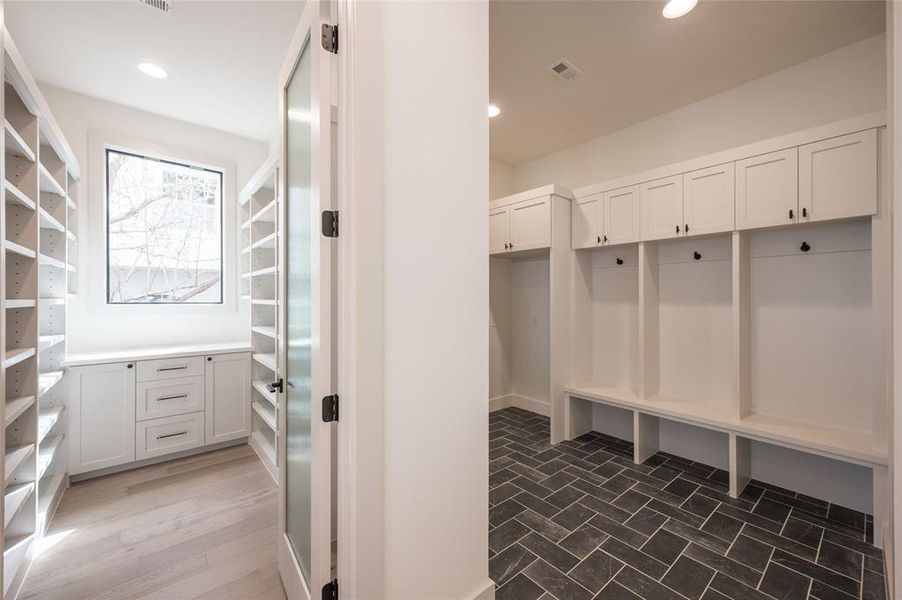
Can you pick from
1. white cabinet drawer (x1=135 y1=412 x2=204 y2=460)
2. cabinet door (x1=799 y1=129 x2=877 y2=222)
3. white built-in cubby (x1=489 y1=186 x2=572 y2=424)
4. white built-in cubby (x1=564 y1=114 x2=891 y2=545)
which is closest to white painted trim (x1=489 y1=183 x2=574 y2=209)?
white built-in cubby (x1=489 y1=186 x2=572 y2=424)

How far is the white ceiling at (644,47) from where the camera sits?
213cm

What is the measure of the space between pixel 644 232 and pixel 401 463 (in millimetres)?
2853

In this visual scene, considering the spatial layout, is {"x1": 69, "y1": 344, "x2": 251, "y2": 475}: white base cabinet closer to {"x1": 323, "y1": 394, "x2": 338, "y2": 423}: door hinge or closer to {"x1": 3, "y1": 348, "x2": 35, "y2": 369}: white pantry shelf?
{"x1": 3, "y1": 348, "x2": 35, "y2": 369}: white pantry shelf

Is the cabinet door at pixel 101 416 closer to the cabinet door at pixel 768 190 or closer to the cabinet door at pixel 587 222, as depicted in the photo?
the cabinet door at pixel 587 222

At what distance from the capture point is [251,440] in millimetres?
3480

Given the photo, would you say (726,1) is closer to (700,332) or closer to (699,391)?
(700,332)

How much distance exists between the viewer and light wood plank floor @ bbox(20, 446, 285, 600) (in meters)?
1.77

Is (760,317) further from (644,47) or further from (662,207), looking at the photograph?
(644,47)

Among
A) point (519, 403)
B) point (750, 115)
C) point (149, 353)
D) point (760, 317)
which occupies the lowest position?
point (519, 403)

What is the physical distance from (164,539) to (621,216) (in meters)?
4.08

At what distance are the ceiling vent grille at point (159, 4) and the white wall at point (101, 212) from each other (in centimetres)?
163

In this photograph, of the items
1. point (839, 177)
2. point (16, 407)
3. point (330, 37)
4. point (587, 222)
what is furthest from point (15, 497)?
point (839, 177)

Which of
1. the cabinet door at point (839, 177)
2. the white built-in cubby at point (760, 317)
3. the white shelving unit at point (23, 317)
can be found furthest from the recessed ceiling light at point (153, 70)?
the cabinet door at point (839, 177)

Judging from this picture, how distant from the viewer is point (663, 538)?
211cm
